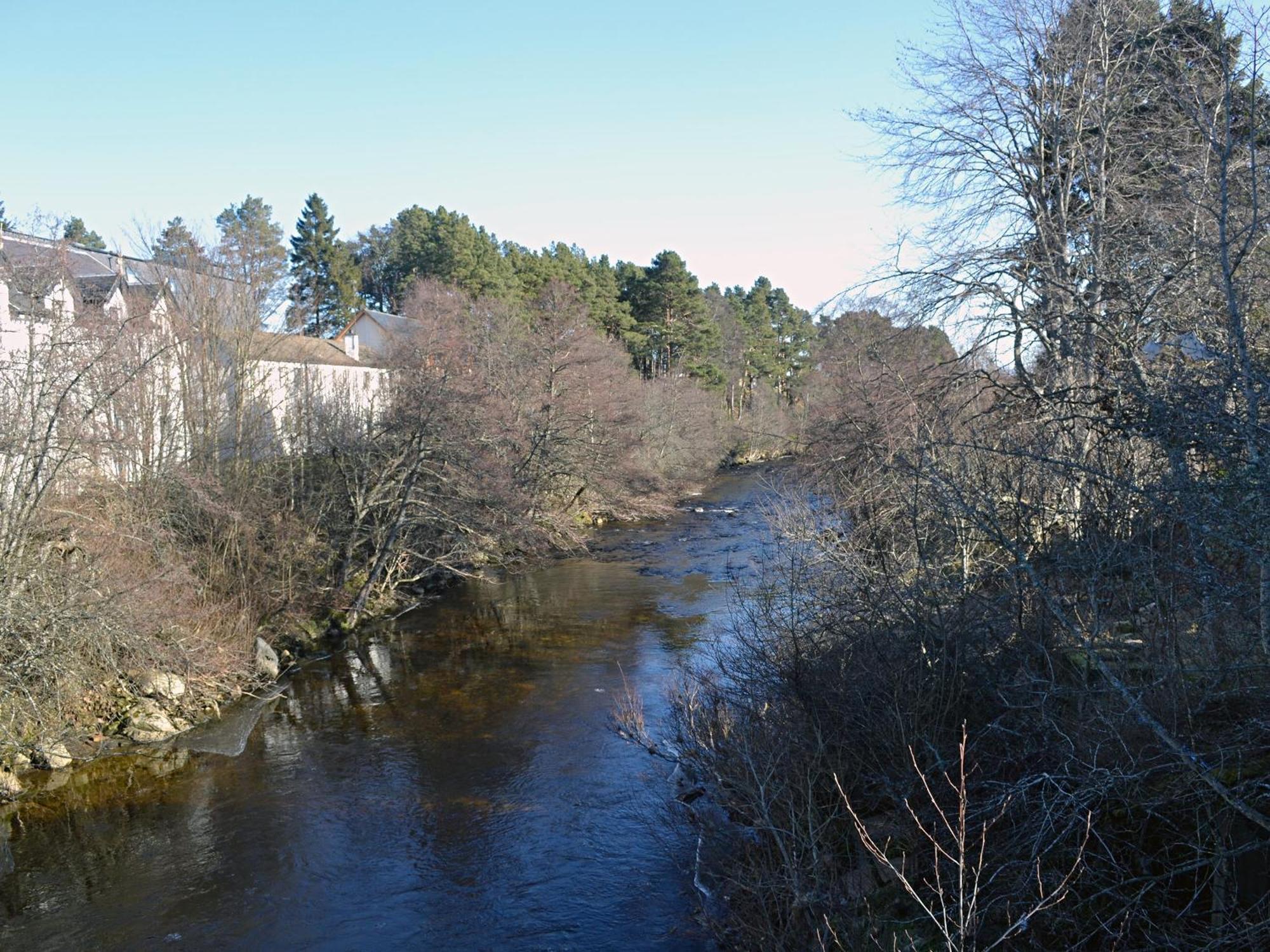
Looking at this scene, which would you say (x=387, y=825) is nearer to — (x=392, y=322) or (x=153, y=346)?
(x=153, y=346)

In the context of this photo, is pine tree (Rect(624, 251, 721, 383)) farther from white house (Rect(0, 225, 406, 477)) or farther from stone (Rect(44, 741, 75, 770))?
stone (Rect(44, 741, 75, 770))

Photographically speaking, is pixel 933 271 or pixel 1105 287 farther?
pixel 933 271

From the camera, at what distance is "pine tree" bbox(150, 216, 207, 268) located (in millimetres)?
18453

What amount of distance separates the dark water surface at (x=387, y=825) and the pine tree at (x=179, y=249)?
8.69 m

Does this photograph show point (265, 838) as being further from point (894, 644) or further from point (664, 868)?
point (894, 644)

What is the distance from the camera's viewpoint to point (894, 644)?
7117mm

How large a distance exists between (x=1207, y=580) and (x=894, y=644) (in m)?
2.79

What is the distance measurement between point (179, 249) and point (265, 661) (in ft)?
29.0

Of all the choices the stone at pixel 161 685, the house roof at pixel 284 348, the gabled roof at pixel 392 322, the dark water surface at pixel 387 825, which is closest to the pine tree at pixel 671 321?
the gabled roof at pixel 392 322

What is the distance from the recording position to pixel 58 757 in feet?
39.8

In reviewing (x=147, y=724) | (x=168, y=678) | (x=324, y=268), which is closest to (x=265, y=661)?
(x=168, y=678)

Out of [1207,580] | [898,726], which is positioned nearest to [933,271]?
[898,726]

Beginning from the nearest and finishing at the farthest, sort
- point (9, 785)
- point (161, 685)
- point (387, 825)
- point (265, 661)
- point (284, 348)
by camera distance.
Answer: point (387, 825) → point (9, 785) → point (161, 685) → point (265, 661) → point (284, 348)

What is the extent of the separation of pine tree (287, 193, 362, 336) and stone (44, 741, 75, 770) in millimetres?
41615
